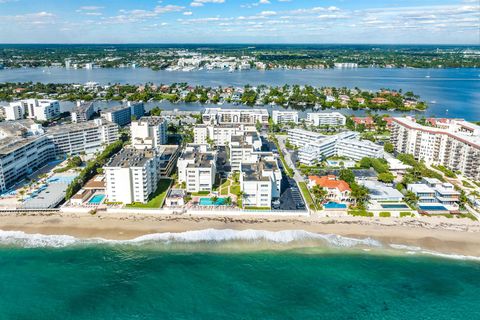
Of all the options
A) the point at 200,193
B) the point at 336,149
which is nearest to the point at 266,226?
the point at 200,193

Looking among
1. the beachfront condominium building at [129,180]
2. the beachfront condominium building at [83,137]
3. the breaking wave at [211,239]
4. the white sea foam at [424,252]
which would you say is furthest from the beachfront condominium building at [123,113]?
the white sea foam at [424,252]

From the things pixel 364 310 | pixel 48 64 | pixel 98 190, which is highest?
pixel 48 64

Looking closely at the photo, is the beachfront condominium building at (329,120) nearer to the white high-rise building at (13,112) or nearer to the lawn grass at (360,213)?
the lawn grass at (360,213)

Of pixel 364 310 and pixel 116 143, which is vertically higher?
pixel 116 143

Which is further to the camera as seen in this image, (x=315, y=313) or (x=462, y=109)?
(x=462, y=109)

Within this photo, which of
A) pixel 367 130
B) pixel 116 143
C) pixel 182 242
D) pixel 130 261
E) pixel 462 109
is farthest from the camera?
pixel 462 109

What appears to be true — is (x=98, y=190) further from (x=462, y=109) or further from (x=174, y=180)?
(x=462, y=109)

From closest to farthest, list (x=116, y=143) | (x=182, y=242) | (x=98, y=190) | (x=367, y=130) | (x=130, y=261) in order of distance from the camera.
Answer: (x=130, y=261), (x=182, y=242), (x=98, y=190), (x=116, y=143), (x=367, y=130)

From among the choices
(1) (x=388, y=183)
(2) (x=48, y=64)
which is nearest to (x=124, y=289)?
(1) (x=388, y=183)
